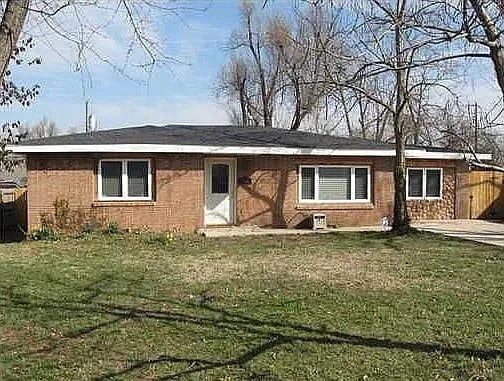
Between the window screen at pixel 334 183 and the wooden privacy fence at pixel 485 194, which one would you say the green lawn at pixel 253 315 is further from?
the wooden privacy fence at pixel 485 194

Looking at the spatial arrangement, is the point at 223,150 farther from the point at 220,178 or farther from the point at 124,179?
the point at 124,179

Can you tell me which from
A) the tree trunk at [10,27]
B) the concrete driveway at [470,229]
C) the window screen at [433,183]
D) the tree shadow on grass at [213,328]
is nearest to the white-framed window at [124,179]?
the concrete driveway at [470,229]

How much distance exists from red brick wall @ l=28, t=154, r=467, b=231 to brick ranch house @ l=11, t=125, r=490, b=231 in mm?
29

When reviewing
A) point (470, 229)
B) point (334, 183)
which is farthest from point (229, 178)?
point (470, 229)

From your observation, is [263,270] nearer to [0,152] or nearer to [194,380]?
[194,380]

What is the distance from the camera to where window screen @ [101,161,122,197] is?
17359 mm

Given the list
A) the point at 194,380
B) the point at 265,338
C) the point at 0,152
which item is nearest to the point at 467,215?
the point at 0,152

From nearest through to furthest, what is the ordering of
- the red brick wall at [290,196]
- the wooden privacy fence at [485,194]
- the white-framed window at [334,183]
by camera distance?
the red brick wall at [290,196] → the white-framed window at [334,183] → the wooden privacy fence at [485,194]

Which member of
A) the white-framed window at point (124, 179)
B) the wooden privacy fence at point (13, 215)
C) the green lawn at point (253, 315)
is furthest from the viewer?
the wooden privacy fence at point (13, 215)

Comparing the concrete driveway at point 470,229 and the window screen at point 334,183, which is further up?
the window screen at point 334,183

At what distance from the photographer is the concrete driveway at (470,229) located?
16.2m

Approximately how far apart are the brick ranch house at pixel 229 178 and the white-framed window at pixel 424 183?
34 mm

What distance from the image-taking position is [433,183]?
69.7ft

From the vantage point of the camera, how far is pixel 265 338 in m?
A: 6.57
